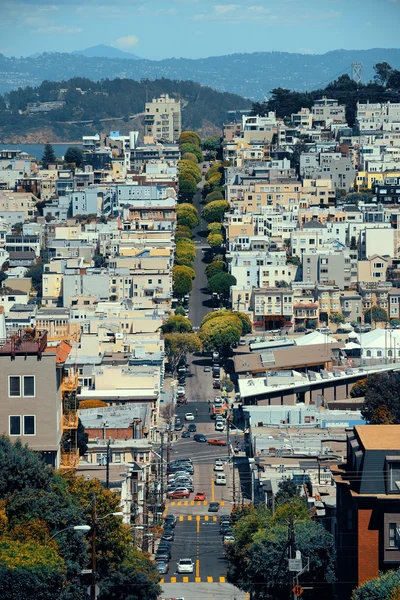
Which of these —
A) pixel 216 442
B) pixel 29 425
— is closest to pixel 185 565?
Result: pixel 29 425

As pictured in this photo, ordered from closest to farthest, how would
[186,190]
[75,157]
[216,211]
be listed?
[216,211] < [186,190] < [75,157]

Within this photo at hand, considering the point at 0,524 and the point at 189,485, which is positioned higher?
the point at 0,524

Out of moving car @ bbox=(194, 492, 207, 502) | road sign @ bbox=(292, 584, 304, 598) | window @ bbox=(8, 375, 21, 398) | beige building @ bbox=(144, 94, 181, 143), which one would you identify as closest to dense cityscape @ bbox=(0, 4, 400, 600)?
window @ bbox=(8, 375, 21, 398)

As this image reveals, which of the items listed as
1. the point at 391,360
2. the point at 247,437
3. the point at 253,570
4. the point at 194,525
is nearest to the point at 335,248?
the point at 391,360

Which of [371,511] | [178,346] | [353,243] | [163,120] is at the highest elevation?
[163,120]

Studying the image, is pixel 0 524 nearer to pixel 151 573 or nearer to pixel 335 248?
pixel 151 573

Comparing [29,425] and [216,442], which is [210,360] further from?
[29,425]
